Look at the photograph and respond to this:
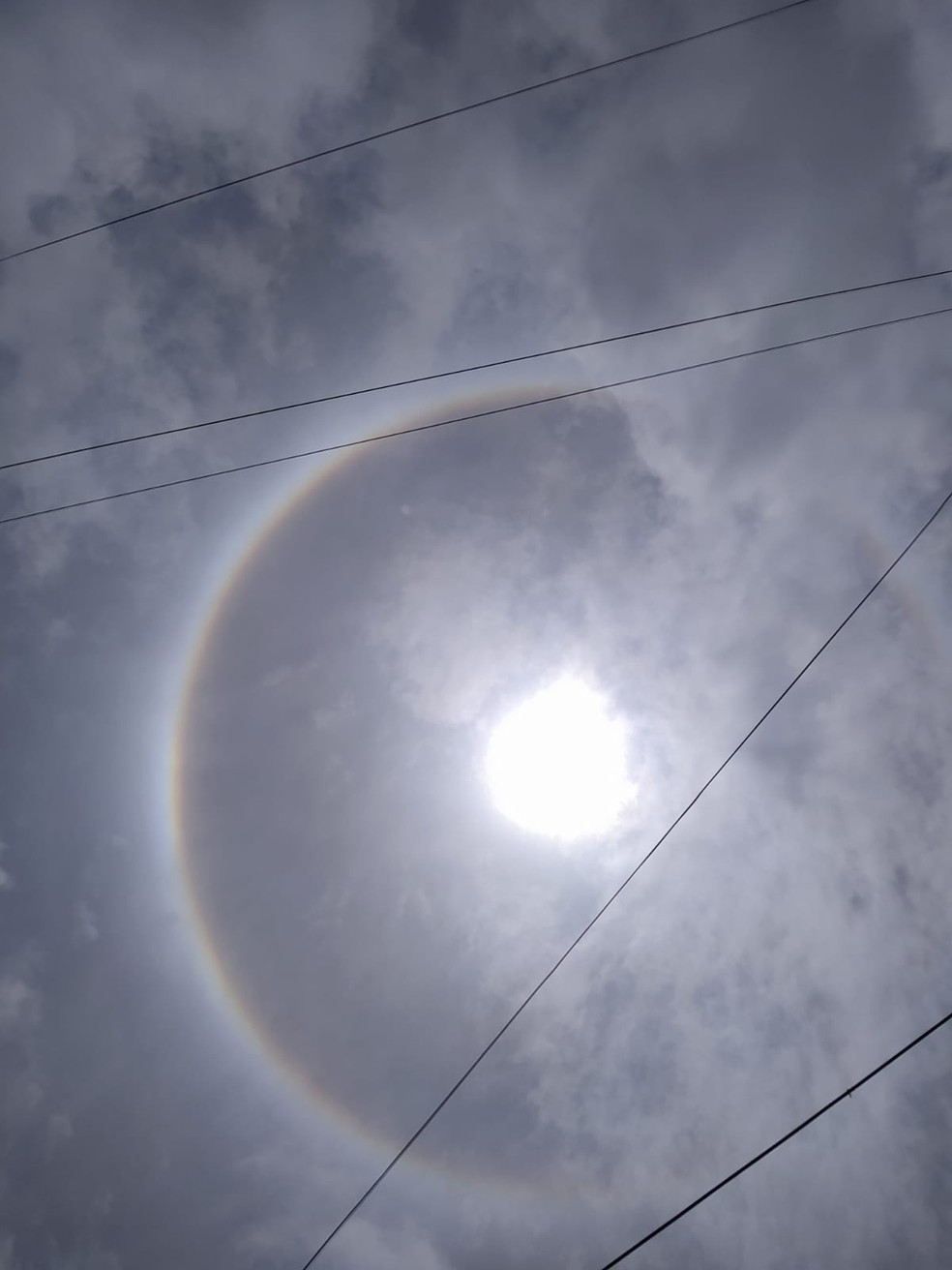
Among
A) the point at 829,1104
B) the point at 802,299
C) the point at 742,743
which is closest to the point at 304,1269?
the point at 829,1104

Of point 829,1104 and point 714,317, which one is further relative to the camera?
point 714,317

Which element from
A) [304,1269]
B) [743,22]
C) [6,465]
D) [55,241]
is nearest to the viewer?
[304,1269]

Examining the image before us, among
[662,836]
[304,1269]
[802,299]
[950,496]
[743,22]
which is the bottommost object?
[304,1269]

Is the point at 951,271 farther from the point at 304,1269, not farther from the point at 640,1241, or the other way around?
the point at 304,1269

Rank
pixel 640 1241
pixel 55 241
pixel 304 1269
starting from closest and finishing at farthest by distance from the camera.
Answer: pixel 640 1241 < pixel 304 1269 < pixel 55 241

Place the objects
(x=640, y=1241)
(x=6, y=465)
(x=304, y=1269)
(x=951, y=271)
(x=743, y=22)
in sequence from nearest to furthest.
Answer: (x=640, y=1241) → (x=304, y=1269) → (x=6, y=465) → (x=951, y=271) → (x=743, y=22)

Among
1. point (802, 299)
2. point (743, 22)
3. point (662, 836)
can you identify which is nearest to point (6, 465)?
point (662, 836)

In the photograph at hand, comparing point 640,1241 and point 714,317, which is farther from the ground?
point 714,317

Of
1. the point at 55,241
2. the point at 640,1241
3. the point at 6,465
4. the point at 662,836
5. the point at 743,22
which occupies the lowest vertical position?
the point at 640,1241

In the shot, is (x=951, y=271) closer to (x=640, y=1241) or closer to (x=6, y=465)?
(x=640, y=1241)
